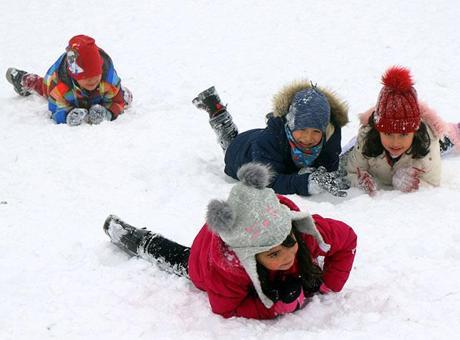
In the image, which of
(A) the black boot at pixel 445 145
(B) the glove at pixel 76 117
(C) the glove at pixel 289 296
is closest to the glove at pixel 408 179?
(A) the black boot at pixel 445 145

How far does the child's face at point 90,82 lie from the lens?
18.1 ft

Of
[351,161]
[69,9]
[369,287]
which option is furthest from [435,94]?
[69,9]

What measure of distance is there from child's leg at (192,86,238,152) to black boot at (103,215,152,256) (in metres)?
1.51

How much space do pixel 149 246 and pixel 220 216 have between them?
1083 millimetres

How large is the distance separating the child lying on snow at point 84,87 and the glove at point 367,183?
2.62 meters

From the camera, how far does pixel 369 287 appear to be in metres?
2.91

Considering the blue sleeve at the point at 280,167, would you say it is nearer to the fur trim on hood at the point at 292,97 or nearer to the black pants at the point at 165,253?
the fur trim on hood at the point at 292,97

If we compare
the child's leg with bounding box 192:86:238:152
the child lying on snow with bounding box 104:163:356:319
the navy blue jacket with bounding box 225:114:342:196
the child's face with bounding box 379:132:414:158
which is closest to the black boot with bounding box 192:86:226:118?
the child's leg with bounding box 192:86:238:152

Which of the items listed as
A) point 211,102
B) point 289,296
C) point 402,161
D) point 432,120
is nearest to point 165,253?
point 289,296

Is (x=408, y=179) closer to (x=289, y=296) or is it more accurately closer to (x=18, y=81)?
(x=289, y=296)

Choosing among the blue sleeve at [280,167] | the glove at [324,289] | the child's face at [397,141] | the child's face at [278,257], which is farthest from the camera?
the blue sleeve at [280,167]

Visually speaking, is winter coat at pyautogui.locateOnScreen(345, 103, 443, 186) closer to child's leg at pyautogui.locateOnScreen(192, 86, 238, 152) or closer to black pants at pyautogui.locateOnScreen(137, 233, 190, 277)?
child's leg at pyautogui.locateOnScreen(192, 86, 238, 152)

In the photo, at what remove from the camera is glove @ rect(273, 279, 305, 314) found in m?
2.70

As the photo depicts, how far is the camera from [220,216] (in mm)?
2332
